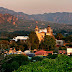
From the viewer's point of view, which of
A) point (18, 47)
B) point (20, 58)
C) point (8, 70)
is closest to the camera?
point (8, 70)

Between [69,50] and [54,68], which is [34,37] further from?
[54,68]

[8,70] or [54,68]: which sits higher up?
[54,68]

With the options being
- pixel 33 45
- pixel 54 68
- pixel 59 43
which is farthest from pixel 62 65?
Answer: pixel 59 43

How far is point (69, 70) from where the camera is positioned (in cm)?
870

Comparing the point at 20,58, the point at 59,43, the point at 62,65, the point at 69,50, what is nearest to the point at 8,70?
the point at 20,58

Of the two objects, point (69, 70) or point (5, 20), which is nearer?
point (69, 70)

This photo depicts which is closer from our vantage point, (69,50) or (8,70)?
(8,70)

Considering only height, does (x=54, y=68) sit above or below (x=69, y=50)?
Result: above

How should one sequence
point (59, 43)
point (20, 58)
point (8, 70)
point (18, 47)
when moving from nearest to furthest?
point (8, 70), point (20, 58), point (18, 47), point (59, 43)

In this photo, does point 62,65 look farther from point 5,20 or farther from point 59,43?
point 5,20

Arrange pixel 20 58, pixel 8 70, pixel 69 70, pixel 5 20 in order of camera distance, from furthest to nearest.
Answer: pixel 5 20, pixel 20 58, pixel 8 70, pixel 69 70

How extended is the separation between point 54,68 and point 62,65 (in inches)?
16.4

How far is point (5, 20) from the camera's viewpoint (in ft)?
649

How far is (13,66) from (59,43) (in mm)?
37068
